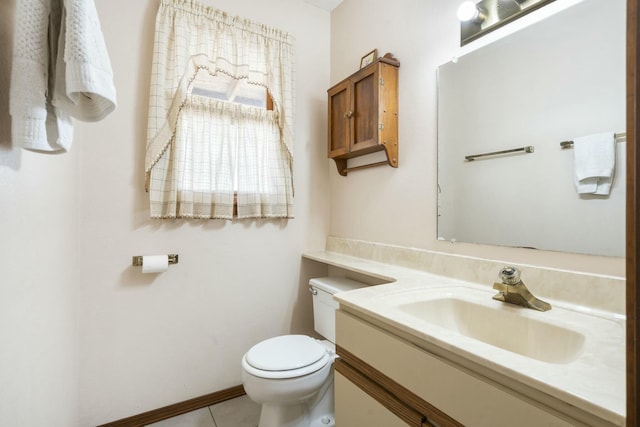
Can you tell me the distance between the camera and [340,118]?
180 centimetres

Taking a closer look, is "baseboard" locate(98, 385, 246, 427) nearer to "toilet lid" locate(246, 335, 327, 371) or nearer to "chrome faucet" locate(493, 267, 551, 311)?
"toilet lid" locate(246, 335, 327, 371)

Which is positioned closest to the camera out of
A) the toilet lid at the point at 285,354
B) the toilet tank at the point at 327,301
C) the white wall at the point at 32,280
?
the white wall at the point at 32,280

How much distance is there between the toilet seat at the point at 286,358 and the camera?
1242mm

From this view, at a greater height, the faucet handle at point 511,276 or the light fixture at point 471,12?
the light fixture at point 471,12

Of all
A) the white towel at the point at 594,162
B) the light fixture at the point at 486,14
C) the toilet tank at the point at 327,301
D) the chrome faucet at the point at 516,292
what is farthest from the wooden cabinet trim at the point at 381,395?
the light fixture at the point at 486,14

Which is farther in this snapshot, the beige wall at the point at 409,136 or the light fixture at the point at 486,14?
the beige wall at the point at 409,136

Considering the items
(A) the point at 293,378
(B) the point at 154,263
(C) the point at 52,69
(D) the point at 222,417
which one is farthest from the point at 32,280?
(D) the point at 222,417

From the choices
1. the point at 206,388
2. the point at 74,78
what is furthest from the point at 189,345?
the point at 74,78

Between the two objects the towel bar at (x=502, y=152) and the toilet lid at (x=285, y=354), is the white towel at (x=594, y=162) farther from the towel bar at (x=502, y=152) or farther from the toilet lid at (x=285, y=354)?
the toilet lid at (x=285, y=354)

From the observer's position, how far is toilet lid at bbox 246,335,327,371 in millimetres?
1269

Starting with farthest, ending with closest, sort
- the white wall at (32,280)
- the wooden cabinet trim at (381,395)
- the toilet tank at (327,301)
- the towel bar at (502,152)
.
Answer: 1. the toilet tank at (327,301)
2. the towel bar at (502,152)
3. the wooden cabinet trim at (381,395)
4. the white wall at (32,280)

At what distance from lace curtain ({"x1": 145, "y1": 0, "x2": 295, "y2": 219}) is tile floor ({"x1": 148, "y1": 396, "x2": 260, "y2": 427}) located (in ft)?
3.51

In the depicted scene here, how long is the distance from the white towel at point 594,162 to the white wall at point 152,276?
4.70 feet

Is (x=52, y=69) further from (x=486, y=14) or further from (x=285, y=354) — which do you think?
(x=486, y=14)
